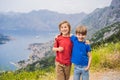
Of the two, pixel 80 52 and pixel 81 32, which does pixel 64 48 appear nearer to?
pixel 80 52

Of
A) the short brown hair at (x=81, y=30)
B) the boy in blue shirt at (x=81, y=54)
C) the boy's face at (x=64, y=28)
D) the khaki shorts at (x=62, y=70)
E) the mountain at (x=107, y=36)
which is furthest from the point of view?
the mountain at (x=107, y=36)

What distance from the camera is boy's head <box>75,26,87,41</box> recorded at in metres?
5.49

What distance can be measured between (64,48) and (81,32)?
0.52 meters

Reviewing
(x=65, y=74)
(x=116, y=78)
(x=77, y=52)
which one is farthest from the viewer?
(x=116, y=78)

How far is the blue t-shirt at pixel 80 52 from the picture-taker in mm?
5637

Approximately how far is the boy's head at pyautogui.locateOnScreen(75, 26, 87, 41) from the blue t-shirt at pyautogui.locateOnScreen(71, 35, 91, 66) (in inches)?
3.9

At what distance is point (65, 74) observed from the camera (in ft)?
19.9

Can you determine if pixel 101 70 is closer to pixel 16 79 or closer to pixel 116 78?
pixel 116 78

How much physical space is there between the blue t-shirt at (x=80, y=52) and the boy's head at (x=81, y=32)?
0.10m

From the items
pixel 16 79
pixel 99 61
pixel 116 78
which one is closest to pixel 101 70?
pixel 99 61

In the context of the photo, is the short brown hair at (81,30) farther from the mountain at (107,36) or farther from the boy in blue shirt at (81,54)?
the mountain at (107,36)

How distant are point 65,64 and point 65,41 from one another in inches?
18.2

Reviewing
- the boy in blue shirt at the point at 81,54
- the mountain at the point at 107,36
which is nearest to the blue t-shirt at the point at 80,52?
the boy in blue shirt at the point at 81,54

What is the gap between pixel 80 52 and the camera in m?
5.64
